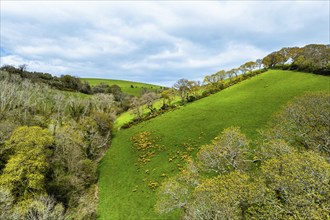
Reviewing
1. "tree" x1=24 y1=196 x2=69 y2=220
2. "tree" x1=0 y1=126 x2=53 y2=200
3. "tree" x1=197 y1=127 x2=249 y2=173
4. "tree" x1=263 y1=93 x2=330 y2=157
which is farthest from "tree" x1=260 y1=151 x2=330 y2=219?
"tree" x1=0 y1=126 x2=53 y2=200

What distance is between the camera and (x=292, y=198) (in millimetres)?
17688

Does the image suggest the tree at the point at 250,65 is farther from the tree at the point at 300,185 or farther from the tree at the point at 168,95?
the tree at the point at 300,185

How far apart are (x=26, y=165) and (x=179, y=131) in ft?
134

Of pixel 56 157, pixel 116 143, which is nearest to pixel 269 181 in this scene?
pixel 56 157

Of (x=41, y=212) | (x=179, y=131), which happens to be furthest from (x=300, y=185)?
(x=179, y=131)

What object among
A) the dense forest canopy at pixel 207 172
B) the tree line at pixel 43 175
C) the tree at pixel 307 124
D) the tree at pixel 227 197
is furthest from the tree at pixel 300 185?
the tree line at pixel 43 175

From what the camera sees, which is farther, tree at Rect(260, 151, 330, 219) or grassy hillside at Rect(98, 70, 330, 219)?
grassy hillside at Rect(98, 70, 330, 219)

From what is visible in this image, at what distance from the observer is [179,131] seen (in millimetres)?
65125

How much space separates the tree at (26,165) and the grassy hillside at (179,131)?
12917mm

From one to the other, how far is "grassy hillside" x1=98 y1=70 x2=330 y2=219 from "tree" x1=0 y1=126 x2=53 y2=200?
1292 cm

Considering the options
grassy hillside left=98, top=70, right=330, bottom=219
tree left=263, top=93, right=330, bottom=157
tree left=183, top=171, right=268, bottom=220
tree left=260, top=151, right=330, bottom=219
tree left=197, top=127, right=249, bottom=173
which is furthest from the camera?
grassy hillside left=98, top=70, right=330, bottom=219

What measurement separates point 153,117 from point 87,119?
2642cm

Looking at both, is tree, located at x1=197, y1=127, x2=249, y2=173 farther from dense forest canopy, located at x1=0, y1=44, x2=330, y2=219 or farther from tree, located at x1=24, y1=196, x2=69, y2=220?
tree, located at x1=24, y1=196, x2=69, y2=220

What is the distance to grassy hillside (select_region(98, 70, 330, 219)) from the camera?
Answer: 42.0 m
